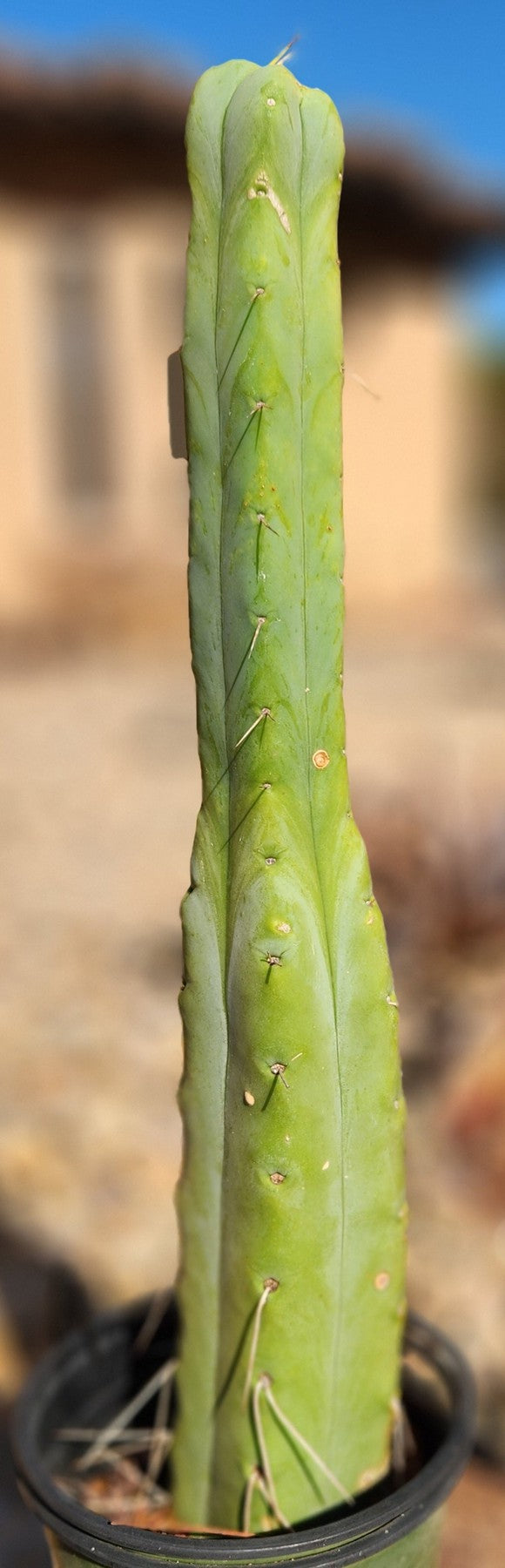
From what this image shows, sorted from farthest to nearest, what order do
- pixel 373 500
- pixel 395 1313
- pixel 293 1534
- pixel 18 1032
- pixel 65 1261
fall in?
pixel 373 500
pixel 18 1032
pixel 65 1261
pixel 395 1313
pixel 293 1534

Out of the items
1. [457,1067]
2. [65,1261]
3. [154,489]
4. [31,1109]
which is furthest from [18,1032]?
[154,489]

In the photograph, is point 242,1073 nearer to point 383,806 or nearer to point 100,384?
point 383,806

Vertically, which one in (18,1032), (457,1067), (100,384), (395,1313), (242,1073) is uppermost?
(100,384)

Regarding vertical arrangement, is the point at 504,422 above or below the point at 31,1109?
above

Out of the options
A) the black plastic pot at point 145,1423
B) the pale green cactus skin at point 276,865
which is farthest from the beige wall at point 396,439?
the pale green cactus skin at point 276,865

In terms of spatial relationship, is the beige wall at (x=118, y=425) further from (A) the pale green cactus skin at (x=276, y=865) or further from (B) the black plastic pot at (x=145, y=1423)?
(A) the pale green cactus skin at (x=276, y=865)

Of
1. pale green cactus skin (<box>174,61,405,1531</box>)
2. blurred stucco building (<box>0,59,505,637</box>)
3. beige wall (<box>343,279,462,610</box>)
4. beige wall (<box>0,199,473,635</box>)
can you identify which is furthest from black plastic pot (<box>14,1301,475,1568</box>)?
beige wall (<box>343,279,462,610</box>)

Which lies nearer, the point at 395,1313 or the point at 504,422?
the point at 395,1313

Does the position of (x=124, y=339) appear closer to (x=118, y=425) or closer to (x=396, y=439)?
(x=118, y=425)
